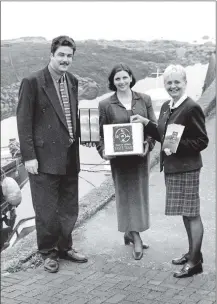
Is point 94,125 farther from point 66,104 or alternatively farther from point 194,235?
point 194,235

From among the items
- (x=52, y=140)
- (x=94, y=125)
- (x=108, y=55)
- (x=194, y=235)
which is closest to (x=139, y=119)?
(x=94, y=125)

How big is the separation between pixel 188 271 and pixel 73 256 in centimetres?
100

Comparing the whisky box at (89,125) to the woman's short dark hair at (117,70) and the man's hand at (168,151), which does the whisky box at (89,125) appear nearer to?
the woman's short dark hair at (117,70)

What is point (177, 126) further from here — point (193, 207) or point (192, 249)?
point (192, 249)

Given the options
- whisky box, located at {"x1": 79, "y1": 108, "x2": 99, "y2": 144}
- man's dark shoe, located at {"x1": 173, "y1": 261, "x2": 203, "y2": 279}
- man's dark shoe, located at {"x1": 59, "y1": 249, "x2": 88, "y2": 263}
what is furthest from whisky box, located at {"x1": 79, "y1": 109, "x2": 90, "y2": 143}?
man's dark shoe, located at {"x1": 173, "y1": 261, "x2": 203, "y2": 279}

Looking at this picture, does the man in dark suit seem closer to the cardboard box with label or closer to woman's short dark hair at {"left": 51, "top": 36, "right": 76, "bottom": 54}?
woman's short dark hair at {"left": 51, "top": 36, "right": 76, "bottom": 54}

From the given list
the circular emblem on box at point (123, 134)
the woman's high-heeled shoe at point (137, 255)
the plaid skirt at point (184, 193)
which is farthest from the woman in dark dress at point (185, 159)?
the woman's high-heeled shoe at point (137, 255)

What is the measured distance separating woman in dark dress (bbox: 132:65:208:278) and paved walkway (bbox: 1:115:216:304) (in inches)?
8.1

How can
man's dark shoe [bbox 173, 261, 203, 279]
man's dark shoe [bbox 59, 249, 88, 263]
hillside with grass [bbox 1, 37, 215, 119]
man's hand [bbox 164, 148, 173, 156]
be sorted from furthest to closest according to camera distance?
hillside with grass [bbox 1, 37, 215, 119] → man's dark shoe [bbox 59, 249, 88, 263] → man's dark shoe [bbox 173, 261, 203, 279] → man's hand [bbox 164, 148, 173, 156]

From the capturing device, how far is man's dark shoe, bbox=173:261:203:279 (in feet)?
11.2

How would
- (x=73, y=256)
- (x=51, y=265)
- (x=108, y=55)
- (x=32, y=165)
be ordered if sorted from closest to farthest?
(x=32, y=165), (x=51, y=265), (x=73, y=256), (x=108, y=55)

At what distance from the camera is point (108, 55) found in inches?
504

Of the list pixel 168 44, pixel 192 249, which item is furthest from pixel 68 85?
pixel 168 44

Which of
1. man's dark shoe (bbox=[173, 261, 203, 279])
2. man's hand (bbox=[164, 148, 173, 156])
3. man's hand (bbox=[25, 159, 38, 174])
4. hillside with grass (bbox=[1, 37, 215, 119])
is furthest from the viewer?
hillside with grass (bbox=[1, 37, 215, 119])
